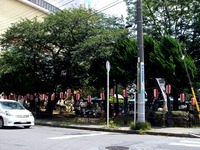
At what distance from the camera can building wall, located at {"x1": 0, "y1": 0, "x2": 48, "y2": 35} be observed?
168 feet

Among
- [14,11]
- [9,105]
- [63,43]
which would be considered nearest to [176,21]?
[63,43]

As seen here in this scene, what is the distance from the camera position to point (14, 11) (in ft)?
177

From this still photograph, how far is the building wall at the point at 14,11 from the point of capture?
51.2 metres

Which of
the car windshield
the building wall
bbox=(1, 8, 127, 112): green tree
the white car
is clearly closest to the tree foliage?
bbox=(1, 8, 127, 112): green tree

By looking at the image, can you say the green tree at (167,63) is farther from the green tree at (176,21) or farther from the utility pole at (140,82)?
the green tree at (176,21)

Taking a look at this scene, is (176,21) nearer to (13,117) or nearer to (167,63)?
(167,63)

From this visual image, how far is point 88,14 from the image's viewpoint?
2559 centimetres

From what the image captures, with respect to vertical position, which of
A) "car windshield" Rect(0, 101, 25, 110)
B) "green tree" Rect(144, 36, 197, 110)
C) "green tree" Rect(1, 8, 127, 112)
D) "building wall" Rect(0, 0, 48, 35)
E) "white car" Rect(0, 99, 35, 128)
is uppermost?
"building wall" Rect(0, 0, 48, 35)

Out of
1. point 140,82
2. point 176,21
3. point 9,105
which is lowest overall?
point 9,105

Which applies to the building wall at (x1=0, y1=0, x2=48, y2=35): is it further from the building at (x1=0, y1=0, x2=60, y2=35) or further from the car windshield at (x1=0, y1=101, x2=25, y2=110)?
the car windshield at (x1=0, y1=101, x2=25, y2=110)

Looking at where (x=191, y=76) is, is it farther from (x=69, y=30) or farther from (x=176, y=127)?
(x=69, y=30)

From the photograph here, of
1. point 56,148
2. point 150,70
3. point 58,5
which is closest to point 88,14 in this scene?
point 150,70

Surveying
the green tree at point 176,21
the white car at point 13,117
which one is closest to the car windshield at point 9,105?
the white car at point 13,117

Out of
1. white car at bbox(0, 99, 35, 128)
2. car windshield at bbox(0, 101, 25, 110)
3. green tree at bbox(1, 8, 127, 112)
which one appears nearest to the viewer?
white car at bbox(0, 99, 35, 128)
